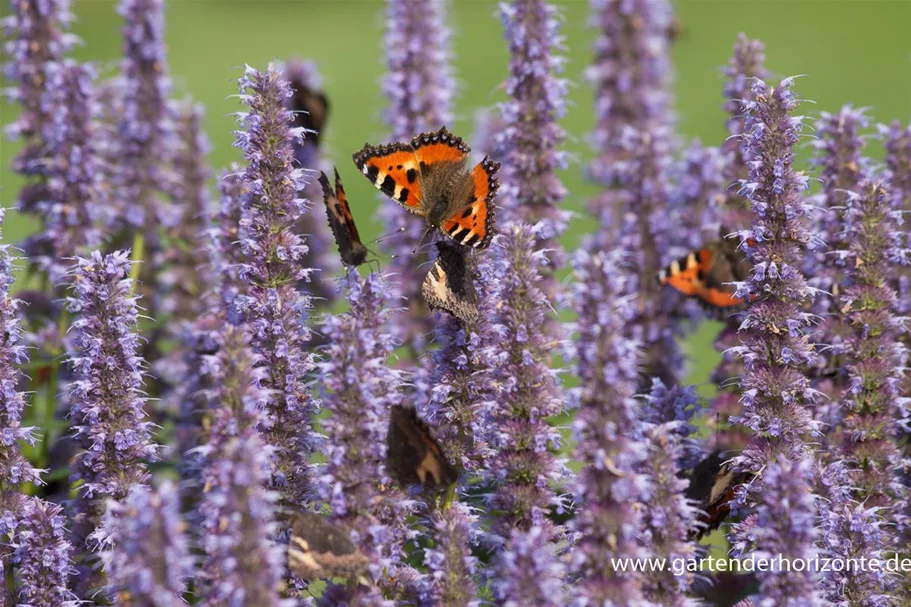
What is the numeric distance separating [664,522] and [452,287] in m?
1.32

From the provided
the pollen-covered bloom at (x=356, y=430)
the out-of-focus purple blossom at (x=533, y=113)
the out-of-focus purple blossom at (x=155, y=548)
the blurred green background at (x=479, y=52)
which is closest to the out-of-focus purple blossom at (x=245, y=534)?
the out-of-focus purple blossom at (x=155, y=548)

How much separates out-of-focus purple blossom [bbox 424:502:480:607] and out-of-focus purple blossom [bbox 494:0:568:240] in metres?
2.85

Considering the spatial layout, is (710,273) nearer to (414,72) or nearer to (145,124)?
(414,72)

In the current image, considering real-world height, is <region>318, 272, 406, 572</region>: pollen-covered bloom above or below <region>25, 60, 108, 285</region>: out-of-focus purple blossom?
below

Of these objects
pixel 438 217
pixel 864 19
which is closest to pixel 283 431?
pixel 438 217

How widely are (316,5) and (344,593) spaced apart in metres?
30.1

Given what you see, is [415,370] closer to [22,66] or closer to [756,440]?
[756,440]

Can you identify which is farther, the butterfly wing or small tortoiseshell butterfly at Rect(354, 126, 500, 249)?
small tortoiseshell butterfly at Rect(354, 126, 500, 249)

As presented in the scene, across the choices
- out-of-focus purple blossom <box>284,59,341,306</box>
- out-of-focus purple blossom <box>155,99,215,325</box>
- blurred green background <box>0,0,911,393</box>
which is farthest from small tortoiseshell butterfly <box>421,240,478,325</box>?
blurred green background <box>0,0,911,393</box>

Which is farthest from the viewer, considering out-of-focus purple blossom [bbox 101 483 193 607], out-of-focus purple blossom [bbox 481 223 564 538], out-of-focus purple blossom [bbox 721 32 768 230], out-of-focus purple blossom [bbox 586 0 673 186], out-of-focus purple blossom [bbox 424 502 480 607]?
out-of-focus purple blossom [bbox 586 0 673 186]

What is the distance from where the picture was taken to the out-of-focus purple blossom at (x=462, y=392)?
16.1 feet

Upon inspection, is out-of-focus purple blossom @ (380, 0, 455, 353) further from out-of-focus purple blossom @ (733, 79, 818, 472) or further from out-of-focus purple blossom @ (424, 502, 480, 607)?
out-of-focus purple blossom @ (424, 502, 480, 607)

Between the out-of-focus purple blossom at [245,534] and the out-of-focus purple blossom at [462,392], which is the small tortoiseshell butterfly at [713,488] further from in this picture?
the out-of-focus purple blossom at [245,534]

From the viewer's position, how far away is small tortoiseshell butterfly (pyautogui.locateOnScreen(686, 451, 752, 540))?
16.9 ft
